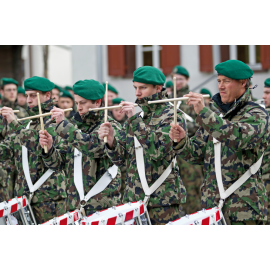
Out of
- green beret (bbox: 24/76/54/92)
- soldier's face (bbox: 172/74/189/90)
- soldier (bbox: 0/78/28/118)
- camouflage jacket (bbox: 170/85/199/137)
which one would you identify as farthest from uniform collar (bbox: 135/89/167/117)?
soldier (bbox: 0/78/28/118)

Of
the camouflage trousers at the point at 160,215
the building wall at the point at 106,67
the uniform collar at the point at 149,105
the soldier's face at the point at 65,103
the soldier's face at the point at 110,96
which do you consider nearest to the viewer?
the camouflage trousers at the point at 160,215

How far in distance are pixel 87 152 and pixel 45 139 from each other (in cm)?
63

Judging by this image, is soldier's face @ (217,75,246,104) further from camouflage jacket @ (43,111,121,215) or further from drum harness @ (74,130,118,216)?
drum harness @ (74,130,118,216)

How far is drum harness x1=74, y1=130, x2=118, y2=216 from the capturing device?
16.2 feet

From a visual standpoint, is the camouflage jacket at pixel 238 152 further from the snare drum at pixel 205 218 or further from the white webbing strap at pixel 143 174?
the white webbing strap at pixel 143 174

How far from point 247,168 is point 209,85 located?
9.97 meters

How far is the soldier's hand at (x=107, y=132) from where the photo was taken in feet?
15.3

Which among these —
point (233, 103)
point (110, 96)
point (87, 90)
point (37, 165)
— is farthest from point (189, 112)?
point (233, 103)

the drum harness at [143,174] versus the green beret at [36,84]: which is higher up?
the green beret at [36,84]

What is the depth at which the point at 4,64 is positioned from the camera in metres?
20.4

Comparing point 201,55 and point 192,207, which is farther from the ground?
point 201,55

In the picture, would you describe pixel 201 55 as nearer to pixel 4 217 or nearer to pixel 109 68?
pixel 109 68

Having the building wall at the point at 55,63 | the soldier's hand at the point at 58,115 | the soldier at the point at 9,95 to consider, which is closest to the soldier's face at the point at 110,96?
the soldier at the point at 9,95

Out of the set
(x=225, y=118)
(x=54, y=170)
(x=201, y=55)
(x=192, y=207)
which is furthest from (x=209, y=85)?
(x=225, y=118)
